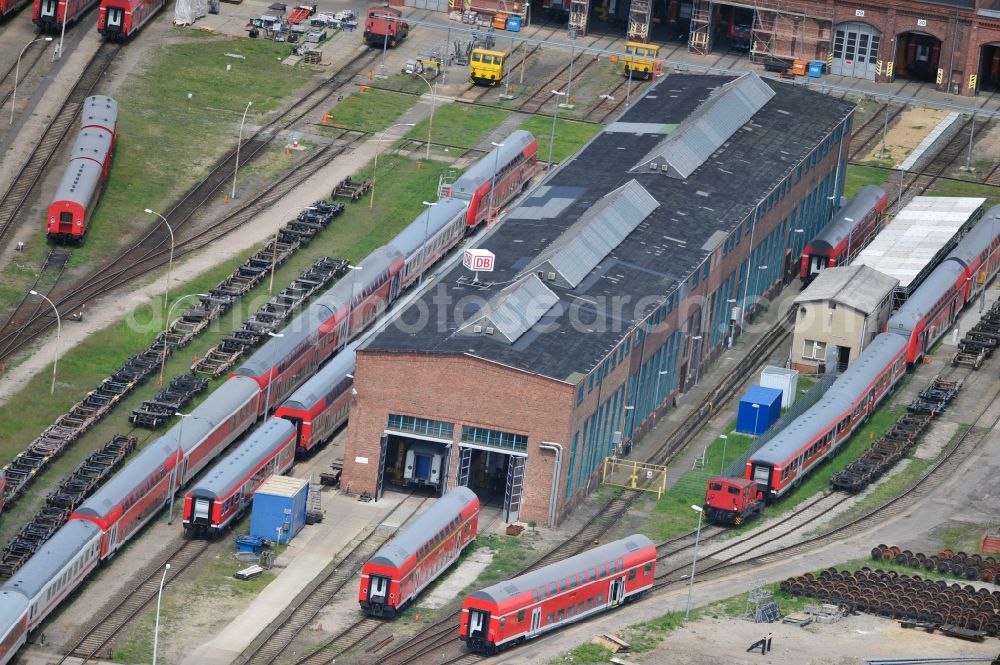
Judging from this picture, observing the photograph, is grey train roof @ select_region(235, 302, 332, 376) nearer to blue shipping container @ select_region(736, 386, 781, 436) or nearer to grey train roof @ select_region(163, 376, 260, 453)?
grey train roof @ select_region(163, 376, 260, 453)

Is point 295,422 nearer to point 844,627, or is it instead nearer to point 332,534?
point 332,534

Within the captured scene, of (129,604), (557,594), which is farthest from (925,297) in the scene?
(129,604)

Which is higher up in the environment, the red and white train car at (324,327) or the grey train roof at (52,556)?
the red and white train car at (324,327)

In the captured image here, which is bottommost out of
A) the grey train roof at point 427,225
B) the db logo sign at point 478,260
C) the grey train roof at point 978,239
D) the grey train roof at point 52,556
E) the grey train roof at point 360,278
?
the grey train roof at point 52,556

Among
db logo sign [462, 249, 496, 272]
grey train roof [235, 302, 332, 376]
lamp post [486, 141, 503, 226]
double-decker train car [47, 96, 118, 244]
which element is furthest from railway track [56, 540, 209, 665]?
lamp post [486, 141, 503, 226]

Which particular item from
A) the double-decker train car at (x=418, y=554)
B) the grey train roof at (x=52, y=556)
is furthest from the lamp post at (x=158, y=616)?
the double-decker train car at (x=418, y=554)

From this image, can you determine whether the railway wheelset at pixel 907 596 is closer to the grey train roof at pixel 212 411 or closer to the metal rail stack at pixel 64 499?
the grey train roof at pixel 212 411

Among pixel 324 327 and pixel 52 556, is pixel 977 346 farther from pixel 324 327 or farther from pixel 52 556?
pixel 52 556

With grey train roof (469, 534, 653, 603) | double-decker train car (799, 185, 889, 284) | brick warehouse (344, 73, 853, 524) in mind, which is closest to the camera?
grey train roof (469, 534, 653, 603)
